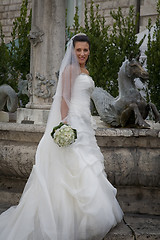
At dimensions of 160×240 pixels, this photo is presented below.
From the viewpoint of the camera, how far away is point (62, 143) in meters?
2.63

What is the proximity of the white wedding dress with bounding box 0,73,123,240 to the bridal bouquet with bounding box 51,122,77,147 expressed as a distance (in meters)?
0.17

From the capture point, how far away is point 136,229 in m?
3.00

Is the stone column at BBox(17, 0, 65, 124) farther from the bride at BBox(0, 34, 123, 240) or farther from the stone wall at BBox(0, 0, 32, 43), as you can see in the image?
the stone wall at BBox(0, 0, 32, 43)

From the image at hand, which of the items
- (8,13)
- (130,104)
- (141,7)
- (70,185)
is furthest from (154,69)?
(8,13)

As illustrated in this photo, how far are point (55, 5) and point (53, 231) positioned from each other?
3022 mm

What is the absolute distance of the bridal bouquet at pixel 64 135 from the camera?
8.61 feet

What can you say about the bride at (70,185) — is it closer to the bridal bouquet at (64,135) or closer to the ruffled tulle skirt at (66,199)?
the ruffled tulle skirt at (66,199)

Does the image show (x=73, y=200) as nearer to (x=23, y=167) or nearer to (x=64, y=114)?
(x=64, y=114)

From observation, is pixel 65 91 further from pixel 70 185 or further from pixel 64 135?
pixel 70 185

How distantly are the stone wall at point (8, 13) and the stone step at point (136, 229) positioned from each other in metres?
12.9

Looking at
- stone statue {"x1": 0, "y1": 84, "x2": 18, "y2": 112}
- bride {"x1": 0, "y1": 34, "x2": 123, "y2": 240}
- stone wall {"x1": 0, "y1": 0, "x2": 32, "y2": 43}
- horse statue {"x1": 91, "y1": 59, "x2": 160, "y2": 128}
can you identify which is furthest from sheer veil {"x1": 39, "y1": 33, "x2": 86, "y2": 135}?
stone wall {"x1": 0, "y1": 0, "x2": 32, "y2": 43}

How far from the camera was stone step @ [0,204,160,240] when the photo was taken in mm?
2863

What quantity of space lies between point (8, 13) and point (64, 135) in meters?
13.7

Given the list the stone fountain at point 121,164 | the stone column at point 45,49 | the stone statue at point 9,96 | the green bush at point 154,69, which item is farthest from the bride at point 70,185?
the green bush at point 154,69
